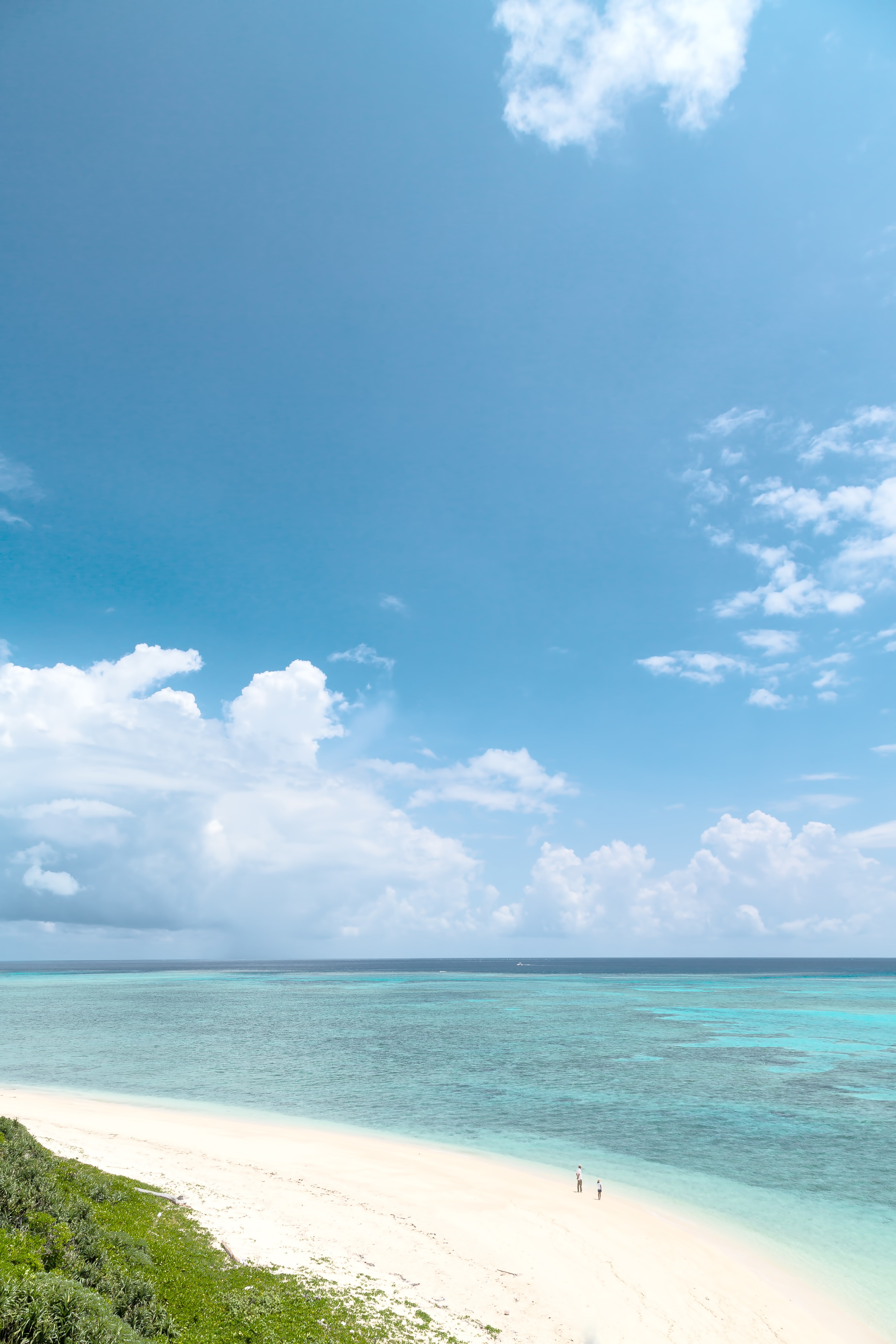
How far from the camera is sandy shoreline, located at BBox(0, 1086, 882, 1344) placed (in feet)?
70.7

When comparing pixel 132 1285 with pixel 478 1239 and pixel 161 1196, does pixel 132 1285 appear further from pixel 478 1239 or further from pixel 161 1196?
pixel 478 1239

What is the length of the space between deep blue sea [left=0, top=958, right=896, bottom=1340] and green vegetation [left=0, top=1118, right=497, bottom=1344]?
19.9 m

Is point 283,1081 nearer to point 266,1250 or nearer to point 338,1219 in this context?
point 338,1219

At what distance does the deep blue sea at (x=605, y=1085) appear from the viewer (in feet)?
107

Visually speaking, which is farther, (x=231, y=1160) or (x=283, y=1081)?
(x=283, y=1081)

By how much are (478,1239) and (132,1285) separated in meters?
16.6

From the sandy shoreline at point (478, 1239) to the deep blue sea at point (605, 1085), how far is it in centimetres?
322

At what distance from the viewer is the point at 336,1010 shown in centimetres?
12000

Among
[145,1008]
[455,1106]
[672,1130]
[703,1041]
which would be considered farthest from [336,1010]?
[672,1130]

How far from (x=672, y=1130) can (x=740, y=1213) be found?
43.5ft

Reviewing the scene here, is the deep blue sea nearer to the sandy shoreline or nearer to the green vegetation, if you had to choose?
the sandy shoreline

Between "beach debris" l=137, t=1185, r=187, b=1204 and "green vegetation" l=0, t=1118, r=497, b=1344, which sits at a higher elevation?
"green vegetation" l=0, t=1118, r=497, b=1344

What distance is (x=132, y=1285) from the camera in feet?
50.4

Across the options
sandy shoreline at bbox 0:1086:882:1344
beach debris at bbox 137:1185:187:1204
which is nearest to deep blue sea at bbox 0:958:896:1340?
sandy shoreline at bbox 0:1086:882:1344
